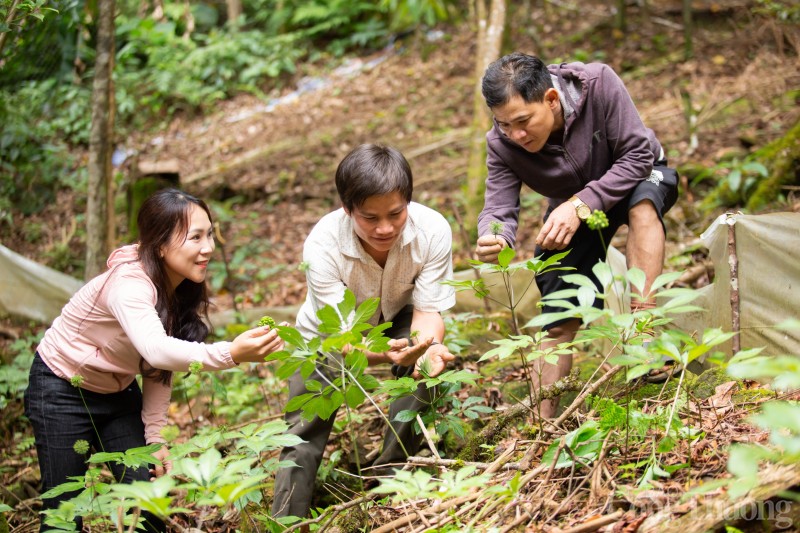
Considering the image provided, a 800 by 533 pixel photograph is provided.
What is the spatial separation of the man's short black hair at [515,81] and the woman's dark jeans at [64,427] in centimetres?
217

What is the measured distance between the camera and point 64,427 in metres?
3.02

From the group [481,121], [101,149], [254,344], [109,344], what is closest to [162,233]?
[109,344]

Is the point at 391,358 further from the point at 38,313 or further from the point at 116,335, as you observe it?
the point at 38,313

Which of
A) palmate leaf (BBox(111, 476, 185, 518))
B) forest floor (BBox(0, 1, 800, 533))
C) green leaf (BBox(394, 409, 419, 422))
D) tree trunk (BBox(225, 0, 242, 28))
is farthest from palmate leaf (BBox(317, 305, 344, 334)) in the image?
tree trunk (BBox(225, 0, 242, 28))

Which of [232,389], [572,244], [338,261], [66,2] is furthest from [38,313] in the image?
[572,244]

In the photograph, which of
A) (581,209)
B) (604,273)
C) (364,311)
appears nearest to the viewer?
(604,273)

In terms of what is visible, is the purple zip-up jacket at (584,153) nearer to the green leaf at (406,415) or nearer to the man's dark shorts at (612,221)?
the man's dark shorts at (612,221)

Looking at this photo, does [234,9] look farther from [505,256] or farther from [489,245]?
[505,256]

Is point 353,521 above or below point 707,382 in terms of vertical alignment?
below

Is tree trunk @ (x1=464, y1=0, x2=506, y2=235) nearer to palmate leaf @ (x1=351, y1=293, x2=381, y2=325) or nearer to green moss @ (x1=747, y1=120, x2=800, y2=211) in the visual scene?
green moss @ (x1=747, y1=120, x2=800, y2=211)

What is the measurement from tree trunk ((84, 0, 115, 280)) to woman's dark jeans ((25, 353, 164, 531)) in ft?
8.53

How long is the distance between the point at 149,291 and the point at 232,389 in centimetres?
215

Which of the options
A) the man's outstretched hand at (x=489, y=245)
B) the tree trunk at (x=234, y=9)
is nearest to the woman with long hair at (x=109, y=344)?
the man's outstretched hand at (x=489, y=245)

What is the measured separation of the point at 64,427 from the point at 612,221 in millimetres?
2672
